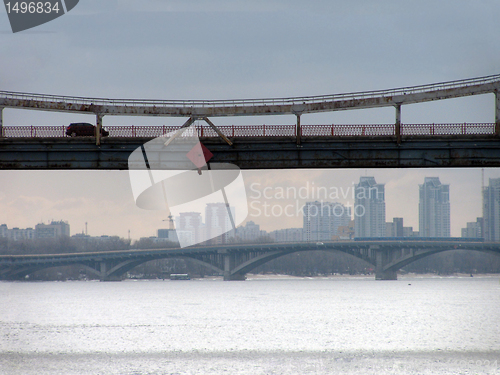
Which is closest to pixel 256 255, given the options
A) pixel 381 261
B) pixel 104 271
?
pixel 381 261

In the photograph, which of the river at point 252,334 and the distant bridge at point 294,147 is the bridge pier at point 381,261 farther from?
the distant bridge at point 294,147

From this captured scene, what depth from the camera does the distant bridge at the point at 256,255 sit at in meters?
162

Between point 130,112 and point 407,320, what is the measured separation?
215ft

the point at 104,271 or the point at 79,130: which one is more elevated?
the point at 79,130

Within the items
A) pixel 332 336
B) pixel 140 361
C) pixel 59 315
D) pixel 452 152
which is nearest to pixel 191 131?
pixel 452 152

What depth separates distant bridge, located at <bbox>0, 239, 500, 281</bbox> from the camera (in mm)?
162250

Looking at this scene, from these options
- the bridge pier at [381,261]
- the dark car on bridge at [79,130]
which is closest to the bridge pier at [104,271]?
the bridge pier at [381,261]

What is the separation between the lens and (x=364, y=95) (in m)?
41.3

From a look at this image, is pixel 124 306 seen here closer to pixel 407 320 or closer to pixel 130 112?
pixel 407 320

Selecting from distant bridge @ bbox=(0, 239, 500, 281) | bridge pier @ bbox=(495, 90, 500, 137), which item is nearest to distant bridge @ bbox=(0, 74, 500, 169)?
bridge pier @ bbox=(495, 90, 500, 137)

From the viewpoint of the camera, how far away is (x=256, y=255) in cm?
17062

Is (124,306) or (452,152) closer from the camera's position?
(452,152)

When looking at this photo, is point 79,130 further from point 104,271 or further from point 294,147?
point 104,271

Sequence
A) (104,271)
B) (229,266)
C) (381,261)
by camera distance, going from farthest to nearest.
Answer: (104,271) → (229,266) → (381,261)
